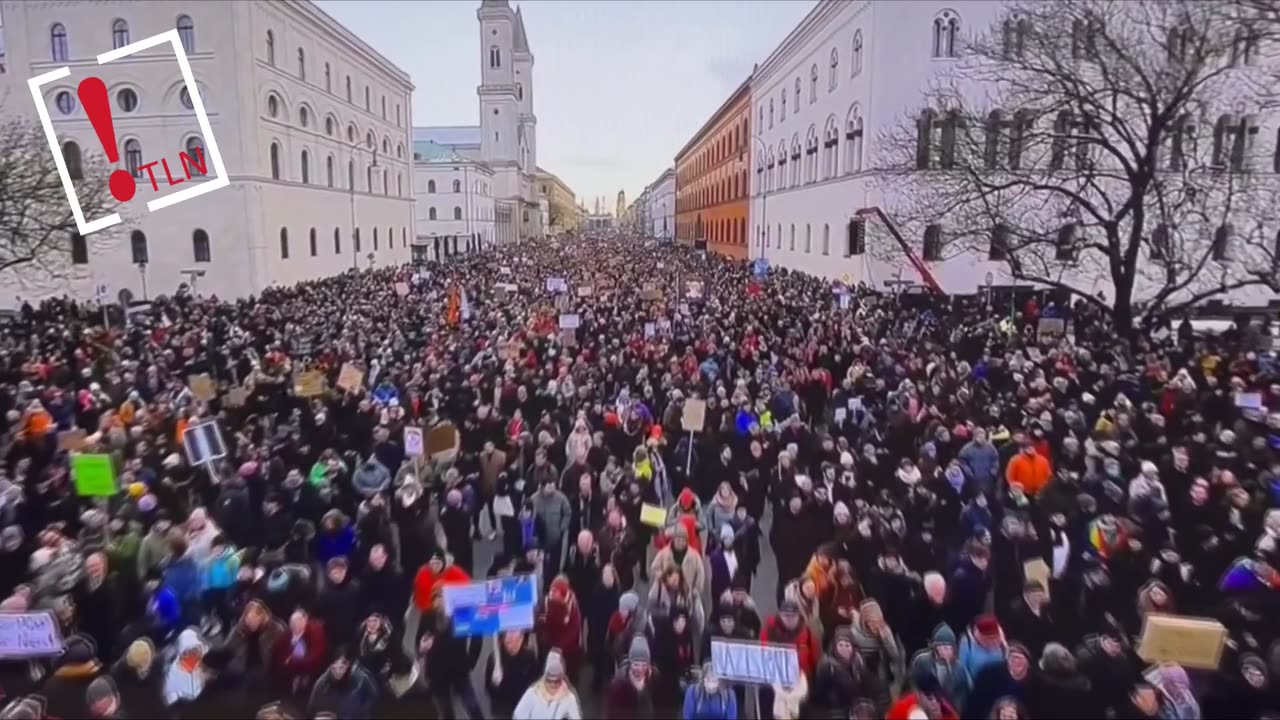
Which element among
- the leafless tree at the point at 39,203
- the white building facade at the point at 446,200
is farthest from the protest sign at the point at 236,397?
the white building facade at the point at 446,200

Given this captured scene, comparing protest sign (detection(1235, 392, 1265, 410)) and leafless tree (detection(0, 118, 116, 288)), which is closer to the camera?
protest sign (detection(1235, 392, 1265, 410))

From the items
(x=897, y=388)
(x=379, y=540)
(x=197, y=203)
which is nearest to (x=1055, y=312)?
(x=897, y=388)

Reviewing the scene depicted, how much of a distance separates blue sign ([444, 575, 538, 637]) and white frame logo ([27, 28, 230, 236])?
2476cm

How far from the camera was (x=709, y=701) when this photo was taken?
19.0ft

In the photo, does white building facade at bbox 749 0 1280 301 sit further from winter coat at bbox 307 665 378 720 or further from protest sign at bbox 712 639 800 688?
winter coat at bbox 307 665 378 720

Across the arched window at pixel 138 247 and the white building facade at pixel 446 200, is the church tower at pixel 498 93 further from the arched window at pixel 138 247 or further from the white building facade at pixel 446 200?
the arched window at pixel 138 247

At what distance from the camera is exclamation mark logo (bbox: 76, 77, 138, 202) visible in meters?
32.6

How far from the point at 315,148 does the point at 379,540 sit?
37.0 meters

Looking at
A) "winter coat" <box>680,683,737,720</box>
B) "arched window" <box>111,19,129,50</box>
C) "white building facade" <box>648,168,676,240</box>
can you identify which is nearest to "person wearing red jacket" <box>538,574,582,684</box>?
"winter coat" <box>680,683,737,720</box>

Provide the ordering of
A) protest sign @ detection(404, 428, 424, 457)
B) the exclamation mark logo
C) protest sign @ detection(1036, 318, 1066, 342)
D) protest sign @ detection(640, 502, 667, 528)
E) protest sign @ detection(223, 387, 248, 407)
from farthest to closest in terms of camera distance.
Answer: the exclamation mark logo → protest sign @ detection(1036, 318, 1066, 342) → protest sign @ detection(223, 387, 248, 407) → protest sign @ detection(404, 428, 424, 457) → protest sign @ detection(640, 502, 667, 528)

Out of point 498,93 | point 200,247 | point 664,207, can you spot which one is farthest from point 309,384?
point 664,207

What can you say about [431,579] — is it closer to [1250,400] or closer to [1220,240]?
[1250,400]

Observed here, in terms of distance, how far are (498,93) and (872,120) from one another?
77.8 m

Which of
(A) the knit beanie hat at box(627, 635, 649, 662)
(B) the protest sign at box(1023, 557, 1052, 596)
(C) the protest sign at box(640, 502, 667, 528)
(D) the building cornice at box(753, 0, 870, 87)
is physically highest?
(D) the building cornice at box(753, 0, 870, 87)
